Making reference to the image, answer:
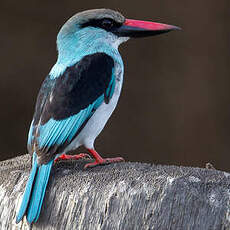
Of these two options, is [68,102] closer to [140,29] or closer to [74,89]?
[74,89]

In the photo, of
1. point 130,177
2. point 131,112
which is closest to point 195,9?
point 131,112

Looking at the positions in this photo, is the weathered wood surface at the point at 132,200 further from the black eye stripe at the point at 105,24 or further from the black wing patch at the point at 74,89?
the black eye stripe at the point at 105,24

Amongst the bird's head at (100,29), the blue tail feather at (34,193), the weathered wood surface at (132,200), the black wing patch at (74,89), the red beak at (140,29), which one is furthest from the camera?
the red beak at (140,29)

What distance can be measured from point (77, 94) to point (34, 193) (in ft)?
2.01

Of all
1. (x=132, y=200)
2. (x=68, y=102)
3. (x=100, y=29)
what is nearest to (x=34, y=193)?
(x=132, y=200)

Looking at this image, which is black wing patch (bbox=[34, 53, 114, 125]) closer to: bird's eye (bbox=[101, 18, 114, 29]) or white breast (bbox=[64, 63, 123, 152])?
white breast (bbox=[64, 63, 123, 152])

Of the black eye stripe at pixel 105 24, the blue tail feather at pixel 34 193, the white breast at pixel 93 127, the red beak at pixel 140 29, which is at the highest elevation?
the black eye stripe at pixel 105 24

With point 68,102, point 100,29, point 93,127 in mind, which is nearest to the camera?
point 68,102

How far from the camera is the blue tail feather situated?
92.6 inches

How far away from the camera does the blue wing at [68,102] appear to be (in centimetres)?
276

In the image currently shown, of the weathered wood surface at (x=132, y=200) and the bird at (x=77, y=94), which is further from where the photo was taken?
the bird at (x=77, y=94)

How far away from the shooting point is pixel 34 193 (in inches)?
95.2

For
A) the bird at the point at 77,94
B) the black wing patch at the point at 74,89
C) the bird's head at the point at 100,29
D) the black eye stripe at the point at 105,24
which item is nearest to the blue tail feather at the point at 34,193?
the bird at the point at 77,94

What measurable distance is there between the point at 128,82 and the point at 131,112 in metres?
0.24
